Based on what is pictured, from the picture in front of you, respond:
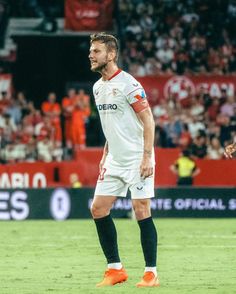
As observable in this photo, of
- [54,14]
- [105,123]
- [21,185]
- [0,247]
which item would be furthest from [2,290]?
[54,14]

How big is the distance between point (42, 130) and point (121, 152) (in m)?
15.1

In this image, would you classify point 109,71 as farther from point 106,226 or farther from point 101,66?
point 106,226

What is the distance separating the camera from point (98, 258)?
502 inches

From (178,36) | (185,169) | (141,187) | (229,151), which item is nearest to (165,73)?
(178,36)

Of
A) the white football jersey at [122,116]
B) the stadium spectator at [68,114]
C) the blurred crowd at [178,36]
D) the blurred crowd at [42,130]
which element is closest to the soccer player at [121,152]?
the white football jersey at [122,116]

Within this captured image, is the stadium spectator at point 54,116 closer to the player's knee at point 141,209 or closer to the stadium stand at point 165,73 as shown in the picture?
the stadium stand at point 165,73

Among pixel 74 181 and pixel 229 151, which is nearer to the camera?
pixel 229 151

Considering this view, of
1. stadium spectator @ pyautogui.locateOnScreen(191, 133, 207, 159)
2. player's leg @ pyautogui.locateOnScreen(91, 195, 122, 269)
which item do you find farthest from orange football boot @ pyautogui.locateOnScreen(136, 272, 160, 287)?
stadium spectator @ pyautogui.locateOnScreen(191, 133, 207, 159)

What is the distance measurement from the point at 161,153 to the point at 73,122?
8.88 feet

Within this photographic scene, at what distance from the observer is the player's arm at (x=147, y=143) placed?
9.71m

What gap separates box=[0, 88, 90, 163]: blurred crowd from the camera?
961 inches

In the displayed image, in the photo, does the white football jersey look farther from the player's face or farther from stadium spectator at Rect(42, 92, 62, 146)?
stadium spectator at Rect(42, 92, 62, 146)

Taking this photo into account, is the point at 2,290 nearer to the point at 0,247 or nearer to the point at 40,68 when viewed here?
the point at 0,247

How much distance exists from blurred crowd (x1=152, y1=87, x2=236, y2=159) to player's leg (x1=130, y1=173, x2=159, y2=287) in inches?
546
